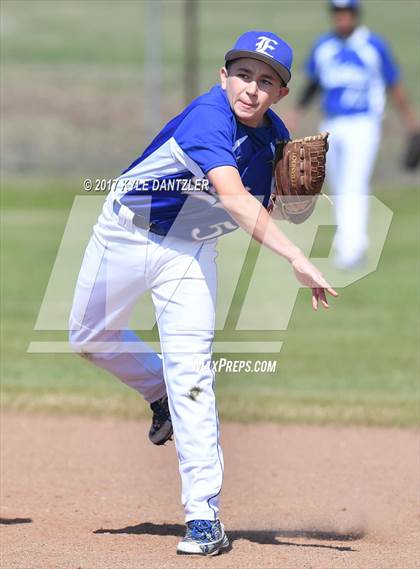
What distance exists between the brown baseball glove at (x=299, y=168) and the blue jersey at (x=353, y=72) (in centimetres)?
828

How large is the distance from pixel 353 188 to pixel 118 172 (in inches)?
308

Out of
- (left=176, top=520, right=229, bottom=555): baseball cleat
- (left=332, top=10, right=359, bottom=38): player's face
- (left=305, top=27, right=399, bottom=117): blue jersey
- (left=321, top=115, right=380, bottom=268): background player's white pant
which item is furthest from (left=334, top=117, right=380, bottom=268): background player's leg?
(left=176, top=520, right=229, bottom=555): baseball cleat

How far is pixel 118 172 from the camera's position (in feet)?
68.2

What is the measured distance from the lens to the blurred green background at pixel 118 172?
9.25 metres

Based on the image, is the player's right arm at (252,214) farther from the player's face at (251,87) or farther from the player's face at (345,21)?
the player's face at (345,21)

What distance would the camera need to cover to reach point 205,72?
29.0 meters

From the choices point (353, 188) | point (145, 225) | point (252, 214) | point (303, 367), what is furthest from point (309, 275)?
point (353, 188)

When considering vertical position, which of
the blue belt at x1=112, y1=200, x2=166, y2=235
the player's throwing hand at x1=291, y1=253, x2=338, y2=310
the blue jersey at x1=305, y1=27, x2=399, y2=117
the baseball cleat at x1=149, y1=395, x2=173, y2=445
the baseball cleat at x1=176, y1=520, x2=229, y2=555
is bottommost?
the baseball cleat at x1=176, y1=520, x2=229, y2=555

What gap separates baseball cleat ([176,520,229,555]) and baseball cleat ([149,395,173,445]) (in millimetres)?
676

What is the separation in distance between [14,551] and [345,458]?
283 cm

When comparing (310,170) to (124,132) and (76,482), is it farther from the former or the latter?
(124,132)

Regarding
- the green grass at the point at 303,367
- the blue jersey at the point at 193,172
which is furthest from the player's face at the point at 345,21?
the blue jersey at the point at 193,172

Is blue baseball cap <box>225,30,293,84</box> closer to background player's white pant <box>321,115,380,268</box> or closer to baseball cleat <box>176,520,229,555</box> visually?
baseball cleat <box>176,520,229,555</box>

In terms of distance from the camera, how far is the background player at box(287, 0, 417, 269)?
540 inches
